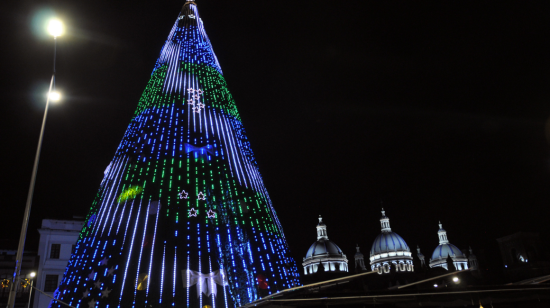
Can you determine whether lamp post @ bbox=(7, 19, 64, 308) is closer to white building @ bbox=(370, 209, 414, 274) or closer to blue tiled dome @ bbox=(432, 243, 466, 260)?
white building @ bbox=(370, 209, 414, 274)

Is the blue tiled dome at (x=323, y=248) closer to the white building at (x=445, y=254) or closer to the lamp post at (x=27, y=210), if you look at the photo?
the white building at (x=445, y=254)

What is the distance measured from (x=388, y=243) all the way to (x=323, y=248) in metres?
19.3

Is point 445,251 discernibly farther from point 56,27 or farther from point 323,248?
point 56,27

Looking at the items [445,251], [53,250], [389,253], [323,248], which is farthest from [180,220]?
[445,251]

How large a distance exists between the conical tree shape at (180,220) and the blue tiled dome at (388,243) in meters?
96.0

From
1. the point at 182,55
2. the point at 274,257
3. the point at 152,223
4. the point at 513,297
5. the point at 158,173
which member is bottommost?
the point at 513,297

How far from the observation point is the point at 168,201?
44.3 ft

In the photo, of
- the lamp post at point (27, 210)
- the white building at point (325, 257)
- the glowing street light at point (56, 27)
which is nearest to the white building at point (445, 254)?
the white building at point (325, 257)

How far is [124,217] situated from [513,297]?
39.1 ft

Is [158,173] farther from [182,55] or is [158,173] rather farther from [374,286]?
[374,286]

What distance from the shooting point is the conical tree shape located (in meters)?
12.3

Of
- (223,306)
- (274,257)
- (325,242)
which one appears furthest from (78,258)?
(325,242)

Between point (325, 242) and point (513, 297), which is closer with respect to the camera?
point (513, 297)

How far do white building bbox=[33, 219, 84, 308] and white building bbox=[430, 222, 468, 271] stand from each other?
9465 centimetres
